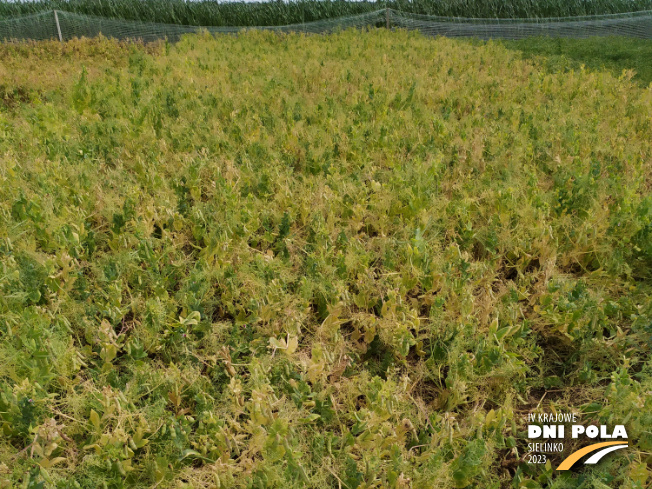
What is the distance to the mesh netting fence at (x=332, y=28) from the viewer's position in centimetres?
1251

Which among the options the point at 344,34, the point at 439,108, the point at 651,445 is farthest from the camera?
Answer: the point at 344,34

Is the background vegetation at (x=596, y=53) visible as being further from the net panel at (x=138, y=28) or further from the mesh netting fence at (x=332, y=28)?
the net panel at (x=138, y=28)

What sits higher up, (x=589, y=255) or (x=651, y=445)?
(x=589, y=255)

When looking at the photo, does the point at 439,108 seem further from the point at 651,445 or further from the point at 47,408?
the point at 47,408

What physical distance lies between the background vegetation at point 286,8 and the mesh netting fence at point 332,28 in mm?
3973

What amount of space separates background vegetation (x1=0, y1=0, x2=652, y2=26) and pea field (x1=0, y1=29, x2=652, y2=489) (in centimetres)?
1522

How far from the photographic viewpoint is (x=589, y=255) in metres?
3.20

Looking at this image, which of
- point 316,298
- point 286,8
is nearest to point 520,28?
point 286,8

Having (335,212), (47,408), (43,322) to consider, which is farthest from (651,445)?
(43,322)

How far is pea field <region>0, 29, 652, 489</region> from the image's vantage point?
2.00 m

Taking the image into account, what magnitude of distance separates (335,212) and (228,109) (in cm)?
278

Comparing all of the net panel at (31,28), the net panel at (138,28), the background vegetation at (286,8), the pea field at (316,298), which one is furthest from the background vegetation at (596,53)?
the net panel at (31,28)

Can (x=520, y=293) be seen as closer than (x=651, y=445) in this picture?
No

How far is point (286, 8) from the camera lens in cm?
1912
